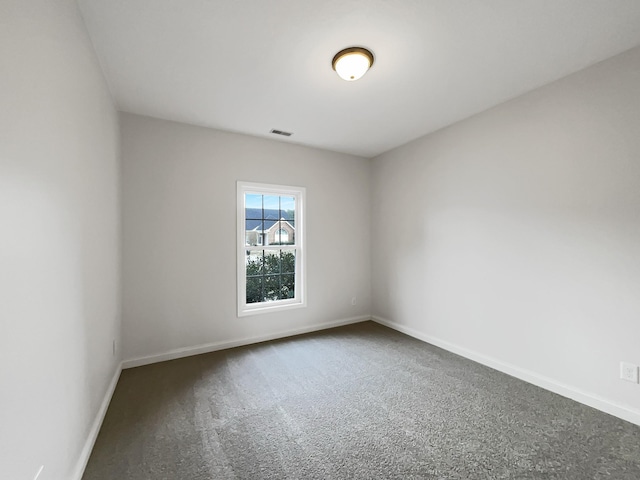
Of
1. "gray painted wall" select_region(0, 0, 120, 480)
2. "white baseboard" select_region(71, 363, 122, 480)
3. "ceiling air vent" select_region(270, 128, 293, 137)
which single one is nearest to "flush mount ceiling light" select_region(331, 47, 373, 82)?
"ceiling air vent" select_region(270, 128, 293, 137)

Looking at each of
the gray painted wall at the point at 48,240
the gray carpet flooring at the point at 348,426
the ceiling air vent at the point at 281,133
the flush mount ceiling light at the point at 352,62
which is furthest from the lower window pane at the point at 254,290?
the flush mount ceiling light at the point at 352,62

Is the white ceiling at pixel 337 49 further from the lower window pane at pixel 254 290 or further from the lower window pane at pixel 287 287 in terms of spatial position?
the lower window pane at pixel 287 287

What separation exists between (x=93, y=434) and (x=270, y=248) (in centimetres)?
239

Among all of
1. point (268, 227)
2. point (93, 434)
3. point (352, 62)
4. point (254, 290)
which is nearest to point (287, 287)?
point (254, 290)

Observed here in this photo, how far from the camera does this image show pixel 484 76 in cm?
226

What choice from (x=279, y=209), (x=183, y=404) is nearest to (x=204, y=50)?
(x=279, y=209)

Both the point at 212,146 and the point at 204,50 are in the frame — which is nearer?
the point at 204,50

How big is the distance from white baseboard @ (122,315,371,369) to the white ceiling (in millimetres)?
2572

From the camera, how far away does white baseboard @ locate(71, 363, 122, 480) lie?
150cm

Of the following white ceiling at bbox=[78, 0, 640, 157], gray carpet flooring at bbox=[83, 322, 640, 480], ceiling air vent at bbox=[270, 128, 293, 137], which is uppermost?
white ceiling at bbox=[78, 0, 640, 157]

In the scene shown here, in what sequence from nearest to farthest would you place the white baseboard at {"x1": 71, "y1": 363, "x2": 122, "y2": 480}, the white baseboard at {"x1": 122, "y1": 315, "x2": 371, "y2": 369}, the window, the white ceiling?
the white baseboard at {"x1": 71, "y1": 363, "x2": 122, "y2": 480} < the white ceiling < the white baseboard at {"x1": 122, "y1": 315, "x2": 371, "y2": 369} < the window

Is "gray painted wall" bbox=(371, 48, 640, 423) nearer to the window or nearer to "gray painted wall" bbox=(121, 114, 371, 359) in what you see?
"gray painted wall" bbox=(121, 114, 371, 359)

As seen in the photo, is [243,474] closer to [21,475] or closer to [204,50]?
[21,475]

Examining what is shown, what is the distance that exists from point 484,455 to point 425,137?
3252 millimetres
